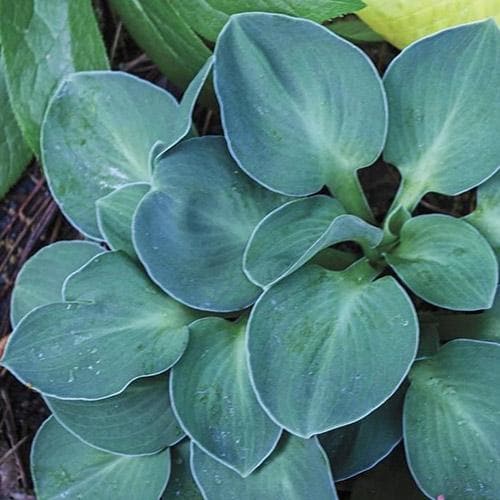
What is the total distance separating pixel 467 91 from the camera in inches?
29.3

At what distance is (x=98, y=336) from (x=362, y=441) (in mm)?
262

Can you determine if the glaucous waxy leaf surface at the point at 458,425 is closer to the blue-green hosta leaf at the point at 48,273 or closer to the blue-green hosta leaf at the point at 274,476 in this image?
the blue-green hosta leaf at the point at 274,476

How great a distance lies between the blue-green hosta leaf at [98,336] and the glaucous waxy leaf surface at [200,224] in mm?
48

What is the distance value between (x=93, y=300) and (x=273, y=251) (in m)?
0.18

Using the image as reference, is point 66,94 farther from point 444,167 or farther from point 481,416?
point 481,416

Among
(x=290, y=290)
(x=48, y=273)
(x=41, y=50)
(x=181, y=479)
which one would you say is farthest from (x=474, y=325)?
(x=41, y=50)

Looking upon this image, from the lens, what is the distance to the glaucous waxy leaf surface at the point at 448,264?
0.71 m

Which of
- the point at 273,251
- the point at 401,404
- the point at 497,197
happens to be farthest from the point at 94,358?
the point at 497,197

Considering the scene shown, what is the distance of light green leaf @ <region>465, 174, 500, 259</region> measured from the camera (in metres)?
0.78

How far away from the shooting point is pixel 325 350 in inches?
Result: 27.7

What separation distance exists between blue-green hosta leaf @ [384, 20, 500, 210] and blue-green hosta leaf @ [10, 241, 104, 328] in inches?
13.1

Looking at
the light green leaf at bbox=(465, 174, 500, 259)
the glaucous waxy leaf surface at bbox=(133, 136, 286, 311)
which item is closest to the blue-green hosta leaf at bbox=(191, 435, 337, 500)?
the glaucous waxy leaf surface at bbox=(133, 136, 286, 311)

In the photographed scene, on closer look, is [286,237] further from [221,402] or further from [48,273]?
[48,273]

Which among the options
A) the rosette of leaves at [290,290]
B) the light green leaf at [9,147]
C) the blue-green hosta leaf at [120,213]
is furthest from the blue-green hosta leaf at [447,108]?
the light green leaf at [9,147]
